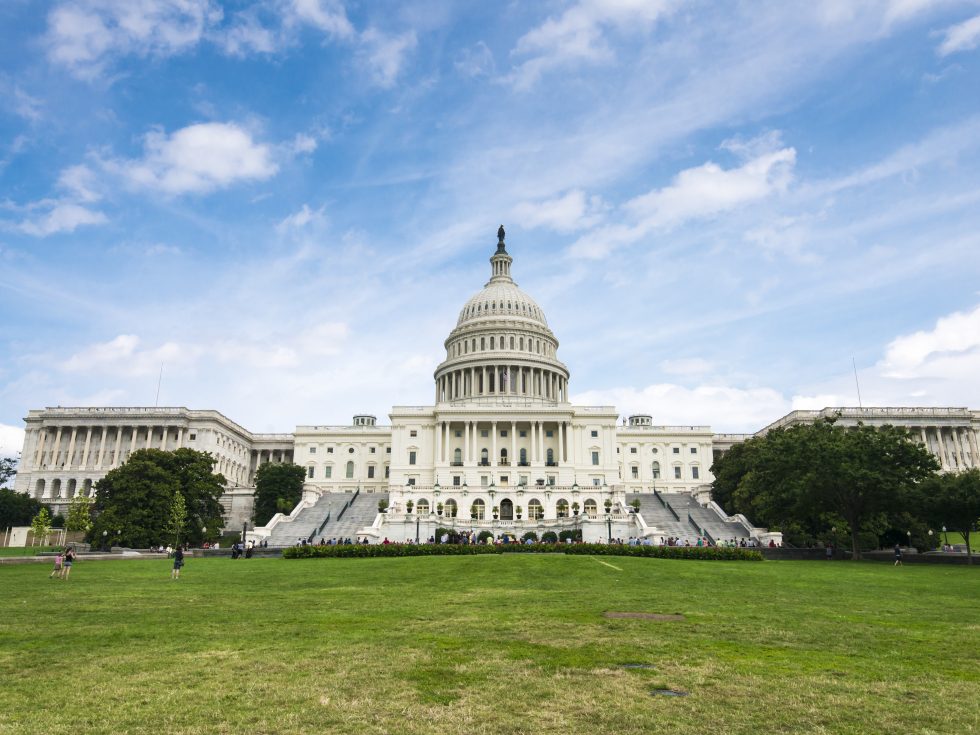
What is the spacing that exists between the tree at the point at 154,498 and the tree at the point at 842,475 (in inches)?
2164

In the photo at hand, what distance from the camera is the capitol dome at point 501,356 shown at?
124438 millimetres

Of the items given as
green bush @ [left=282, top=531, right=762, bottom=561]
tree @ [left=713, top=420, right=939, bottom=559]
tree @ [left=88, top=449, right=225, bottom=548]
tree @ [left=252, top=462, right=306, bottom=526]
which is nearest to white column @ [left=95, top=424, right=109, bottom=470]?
tree @ [left=252, top=462, right=306, bottom=526]

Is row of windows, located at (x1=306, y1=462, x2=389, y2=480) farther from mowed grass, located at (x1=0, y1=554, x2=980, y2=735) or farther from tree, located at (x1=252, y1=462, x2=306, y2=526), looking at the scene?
mowed grass, located at (x1=0, y1=554, x2=980, y2=735)

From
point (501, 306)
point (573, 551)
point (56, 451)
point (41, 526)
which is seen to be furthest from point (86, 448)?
point (573, 551)

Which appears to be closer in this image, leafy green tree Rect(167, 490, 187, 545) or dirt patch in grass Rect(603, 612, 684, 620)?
dirt patch in grass Rect(603, 612, 684, 620)

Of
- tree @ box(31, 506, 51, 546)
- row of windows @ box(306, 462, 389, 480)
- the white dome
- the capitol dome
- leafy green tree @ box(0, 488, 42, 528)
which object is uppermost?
the white dome

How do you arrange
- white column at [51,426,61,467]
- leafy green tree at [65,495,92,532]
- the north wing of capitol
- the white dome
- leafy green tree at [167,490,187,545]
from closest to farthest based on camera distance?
leafy green tree at [65,495,92,532], leafy green tree at [167,490,187,545], the north wing of capitol, white column at [51,426,61,467], the white dome

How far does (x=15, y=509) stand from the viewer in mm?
90188

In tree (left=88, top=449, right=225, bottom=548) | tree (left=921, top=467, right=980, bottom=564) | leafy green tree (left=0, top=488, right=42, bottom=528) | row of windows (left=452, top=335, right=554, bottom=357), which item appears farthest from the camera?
row of windows (left=452, top=335, right=554, bottom=357)

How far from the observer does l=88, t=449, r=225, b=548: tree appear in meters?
65.9

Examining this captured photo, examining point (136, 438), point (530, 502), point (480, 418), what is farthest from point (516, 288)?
point (136, 438)

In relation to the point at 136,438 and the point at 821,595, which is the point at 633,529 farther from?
the point at 136,438

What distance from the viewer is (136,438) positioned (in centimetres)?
12188

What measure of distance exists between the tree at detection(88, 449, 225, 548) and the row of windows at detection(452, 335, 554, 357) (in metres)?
61.6
